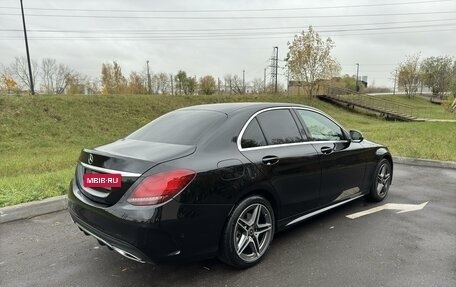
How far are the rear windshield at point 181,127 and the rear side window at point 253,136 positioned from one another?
275mm

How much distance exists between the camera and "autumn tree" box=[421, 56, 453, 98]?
59.4 m

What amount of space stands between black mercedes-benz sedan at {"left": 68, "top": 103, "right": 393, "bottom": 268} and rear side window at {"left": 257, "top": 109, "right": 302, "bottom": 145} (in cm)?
1

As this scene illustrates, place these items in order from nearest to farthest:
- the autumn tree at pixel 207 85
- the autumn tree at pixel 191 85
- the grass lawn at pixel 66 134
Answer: the grass lawn at pixel 66 134, the autumn tree at pixel 207 85, the autumn tree at pixel 191 85

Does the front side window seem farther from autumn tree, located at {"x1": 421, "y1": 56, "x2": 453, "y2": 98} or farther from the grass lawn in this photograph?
autumn tree, located at {"x1": 421, "y1": 56, "x2": 453, "y2": 98}

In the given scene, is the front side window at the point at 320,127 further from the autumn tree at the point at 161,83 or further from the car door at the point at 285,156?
the autumn tree at the point at 161,83

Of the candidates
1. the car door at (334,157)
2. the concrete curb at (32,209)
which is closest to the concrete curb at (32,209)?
the concrete curb at (32,209)

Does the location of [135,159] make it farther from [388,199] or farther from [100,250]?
[388,199]

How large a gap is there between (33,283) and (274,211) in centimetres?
226

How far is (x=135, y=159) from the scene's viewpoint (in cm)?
291

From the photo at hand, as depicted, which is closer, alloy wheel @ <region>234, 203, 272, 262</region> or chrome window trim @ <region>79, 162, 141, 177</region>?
chrome window trim @ <region>79, 162, 141, 177</region>

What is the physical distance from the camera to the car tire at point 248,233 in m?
3.12

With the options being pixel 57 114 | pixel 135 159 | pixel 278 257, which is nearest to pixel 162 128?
pixel 135 159

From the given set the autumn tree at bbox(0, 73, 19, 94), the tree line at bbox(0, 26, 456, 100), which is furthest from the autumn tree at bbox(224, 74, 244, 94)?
the autumn tree at bbox(0, 73, 19, 94)

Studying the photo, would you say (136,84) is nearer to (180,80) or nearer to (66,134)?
(180,80)
